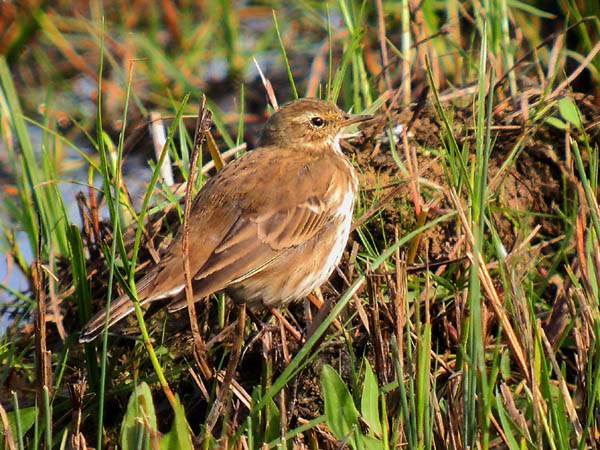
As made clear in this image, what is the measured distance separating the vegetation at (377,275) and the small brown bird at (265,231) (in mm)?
143

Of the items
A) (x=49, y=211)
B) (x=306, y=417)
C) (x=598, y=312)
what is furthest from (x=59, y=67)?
(x=598, y=312)

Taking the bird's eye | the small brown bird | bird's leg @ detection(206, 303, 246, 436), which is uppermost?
the bird's eye

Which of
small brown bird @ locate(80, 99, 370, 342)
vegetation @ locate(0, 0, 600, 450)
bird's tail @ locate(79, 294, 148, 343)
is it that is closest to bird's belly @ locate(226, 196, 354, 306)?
small brown bird @ locate(80, 99, 370, 342)

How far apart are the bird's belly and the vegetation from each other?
11cm

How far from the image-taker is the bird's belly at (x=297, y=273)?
4.51 meters

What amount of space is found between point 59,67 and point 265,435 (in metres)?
4.27

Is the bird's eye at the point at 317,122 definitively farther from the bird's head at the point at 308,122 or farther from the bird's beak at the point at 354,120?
the bird's beak at the point at 354,120

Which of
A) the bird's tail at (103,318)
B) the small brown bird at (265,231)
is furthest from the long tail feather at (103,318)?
→ the small brown bird at (265,231)

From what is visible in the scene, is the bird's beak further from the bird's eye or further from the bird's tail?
the bird's tail

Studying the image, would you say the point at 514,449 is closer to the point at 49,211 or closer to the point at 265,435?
the point at 265,435

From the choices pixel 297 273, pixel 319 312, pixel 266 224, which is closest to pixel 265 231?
pixel 266 224

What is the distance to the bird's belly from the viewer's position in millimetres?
4508

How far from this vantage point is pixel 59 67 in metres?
7.47

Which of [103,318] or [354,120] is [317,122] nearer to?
[354,120]
